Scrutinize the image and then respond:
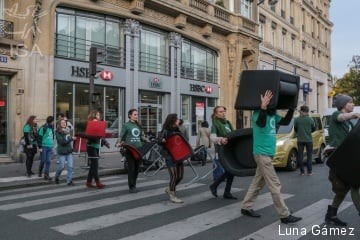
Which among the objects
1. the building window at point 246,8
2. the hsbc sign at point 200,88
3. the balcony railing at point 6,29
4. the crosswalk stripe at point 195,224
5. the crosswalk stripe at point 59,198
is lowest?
the crosswalk stripe at point 59,198

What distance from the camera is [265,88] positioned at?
6191 mm

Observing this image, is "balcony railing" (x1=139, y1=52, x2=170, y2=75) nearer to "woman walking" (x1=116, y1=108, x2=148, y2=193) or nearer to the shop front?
the shop front

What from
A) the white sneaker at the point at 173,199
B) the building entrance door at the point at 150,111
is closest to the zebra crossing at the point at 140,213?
the white sneaker at the point at 173,199

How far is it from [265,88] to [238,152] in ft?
5.98

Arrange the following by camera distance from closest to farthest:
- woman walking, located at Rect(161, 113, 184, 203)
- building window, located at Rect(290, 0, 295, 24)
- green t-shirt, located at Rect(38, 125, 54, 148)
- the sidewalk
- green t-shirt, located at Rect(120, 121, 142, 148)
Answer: woman walking, located at Rect(161, 113, 184, 203) → green t-shirt, located at Rect(120, 121, 142, 148) → the sidewalk → green t-shirt, located at Rect(38, 125, 54, 148) → building window, located at Rect(290, 0, 295, 24)

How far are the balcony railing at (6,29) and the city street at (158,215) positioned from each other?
7.76 meters

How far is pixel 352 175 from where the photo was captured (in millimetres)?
5793

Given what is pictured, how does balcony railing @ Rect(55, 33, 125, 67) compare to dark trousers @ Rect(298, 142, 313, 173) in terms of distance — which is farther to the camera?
balcony railing @ Rect(55, 33, 125, 67)

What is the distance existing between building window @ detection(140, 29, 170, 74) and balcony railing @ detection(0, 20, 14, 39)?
22.2ft

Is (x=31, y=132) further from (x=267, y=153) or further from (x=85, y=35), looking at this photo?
(x=267, y=153)

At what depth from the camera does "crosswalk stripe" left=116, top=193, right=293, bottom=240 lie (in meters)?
5.55

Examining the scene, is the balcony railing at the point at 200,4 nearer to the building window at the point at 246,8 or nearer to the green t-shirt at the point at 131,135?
the building window at the point at 246,8

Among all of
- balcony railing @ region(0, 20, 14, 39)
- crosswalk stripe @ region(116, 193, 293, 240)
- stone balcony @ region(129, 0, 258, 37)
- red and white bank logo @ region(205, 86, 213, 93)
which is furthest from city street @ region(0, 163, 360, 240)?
red and white bank logo @ region(205, 86, 213, 93)

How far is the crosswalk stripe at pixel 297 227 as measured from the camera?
545 centimetres
